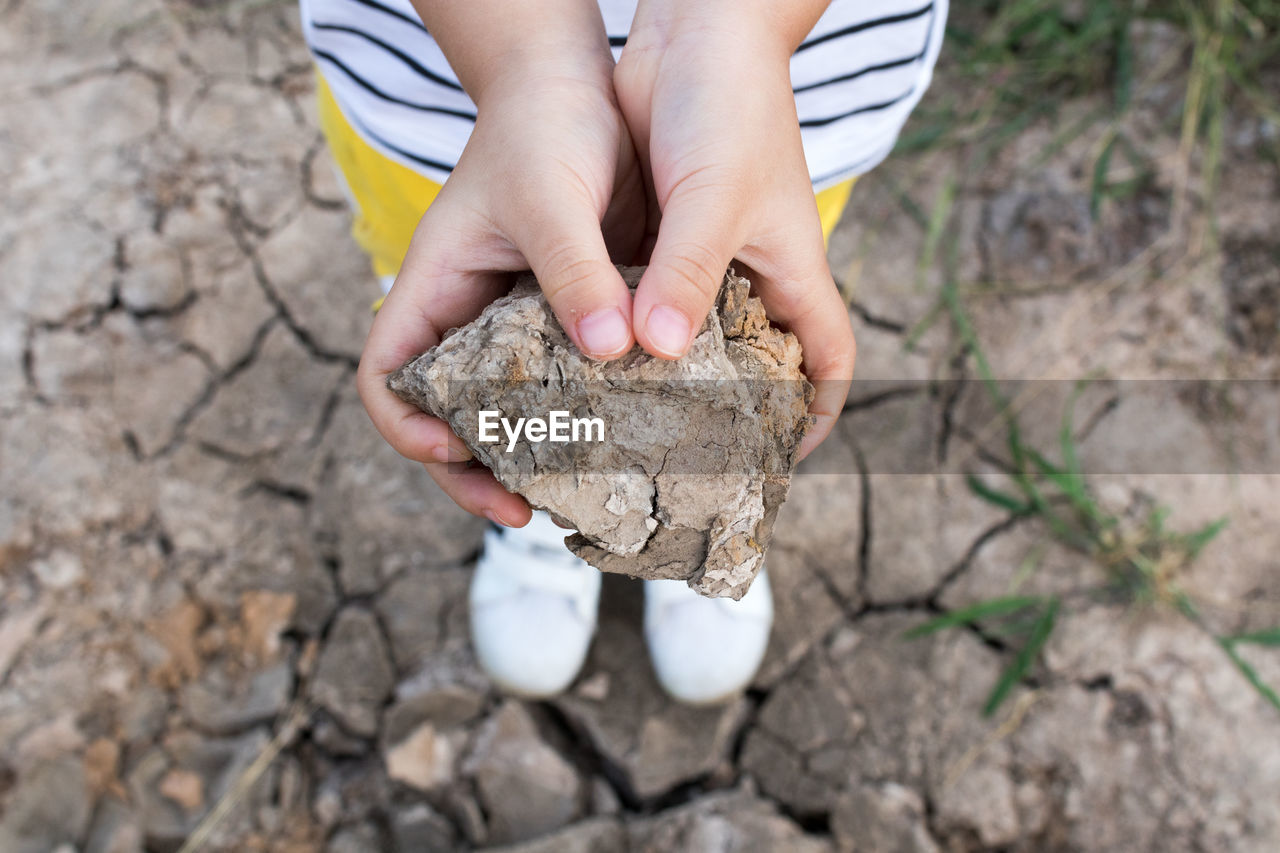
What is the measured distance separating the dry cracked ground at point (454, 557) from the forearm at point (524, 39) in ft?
4.12

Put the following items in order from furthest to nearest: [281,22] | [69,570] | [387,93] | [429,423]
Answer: [281,22] → [69,570] → [387,93] → [429,423]

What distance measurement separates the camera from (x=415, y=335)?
116 cm

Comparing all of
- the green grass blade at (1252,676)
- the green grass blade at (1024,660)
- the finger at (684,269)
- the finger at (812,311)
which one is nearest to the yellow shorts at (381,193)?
the finger at (812,311)

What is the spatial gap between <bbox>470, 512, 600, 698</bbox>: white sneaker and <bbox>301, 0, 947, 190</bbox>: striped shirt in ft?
2.75

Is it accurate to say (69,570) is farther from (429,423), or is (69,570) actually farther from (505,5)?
(505,5)

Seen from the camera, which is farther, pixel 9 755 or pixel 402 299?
pixel 9 755

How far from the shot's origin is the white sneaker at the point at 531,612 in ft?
6.16

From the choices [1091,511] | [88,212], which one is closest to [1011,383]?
[1091,511]

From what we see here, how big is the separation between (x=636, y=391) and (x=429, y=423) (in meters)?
0.29

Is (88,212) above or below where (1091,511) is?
above

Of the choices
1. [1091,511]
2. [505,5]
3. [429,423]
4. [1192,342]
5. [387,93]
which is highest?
[505,5]

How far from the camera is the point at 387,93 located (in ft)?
4.34

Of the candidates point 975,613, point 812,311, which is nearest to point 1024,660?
point 975,613

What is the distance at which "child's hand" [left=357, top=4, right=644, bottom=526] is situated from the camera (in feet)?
3.26
